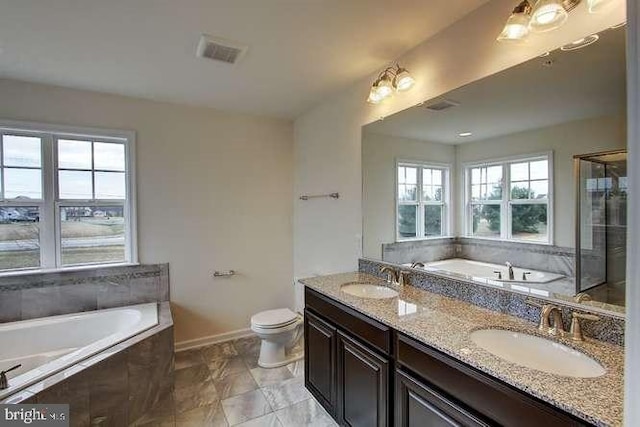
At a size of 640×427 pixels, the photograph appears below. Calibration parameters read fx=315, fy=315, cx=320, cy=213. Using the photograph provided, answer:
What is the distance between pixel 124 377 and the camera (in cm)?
199

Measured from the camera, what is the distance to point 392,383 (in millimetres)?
1512

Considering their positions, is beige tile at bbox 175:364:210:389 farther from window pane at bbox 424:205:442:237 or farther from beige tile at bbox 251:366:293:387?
window pane at bbox 424:205:442:237

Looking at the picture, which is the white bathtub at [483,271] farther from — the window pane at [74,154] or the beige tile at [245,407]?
the window pane at [74,154]

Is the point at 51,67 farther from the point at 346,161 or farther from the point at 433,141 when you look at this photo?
the point at 433,141

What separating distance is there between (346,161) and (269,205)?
48.5 inches

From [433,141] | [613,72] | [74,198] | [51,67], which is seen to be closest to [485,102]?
[433,141]

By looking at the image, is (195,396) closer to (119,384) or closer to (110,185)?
(119,384)

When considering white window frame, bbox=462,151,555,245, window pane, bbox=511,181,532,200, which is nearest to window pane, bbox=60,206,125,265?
white window frame, bbox=462,151,555,245

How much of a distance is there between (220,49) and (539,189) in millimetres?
2022

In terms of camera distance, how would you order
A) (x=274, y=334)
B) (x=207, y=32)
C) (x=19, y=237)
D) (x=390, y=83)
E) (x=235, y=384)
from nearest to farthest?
1. (x=207, y=32)
2. (x=390, y=83)
3. (x=235, y=384)
4. (x=19, y=237)
5. (x=274, y=334)

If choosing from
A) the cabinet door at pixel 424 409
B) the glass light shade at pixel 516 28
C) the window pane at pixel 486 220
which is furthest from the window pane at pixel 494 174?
the cabinet door at pixel 424 409

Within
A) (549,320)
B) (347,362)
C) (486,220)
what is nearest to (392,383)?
(347,362)

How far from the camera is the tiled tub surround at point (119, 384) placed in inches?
64.8

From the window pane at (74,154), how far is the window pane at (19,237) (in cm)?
45
